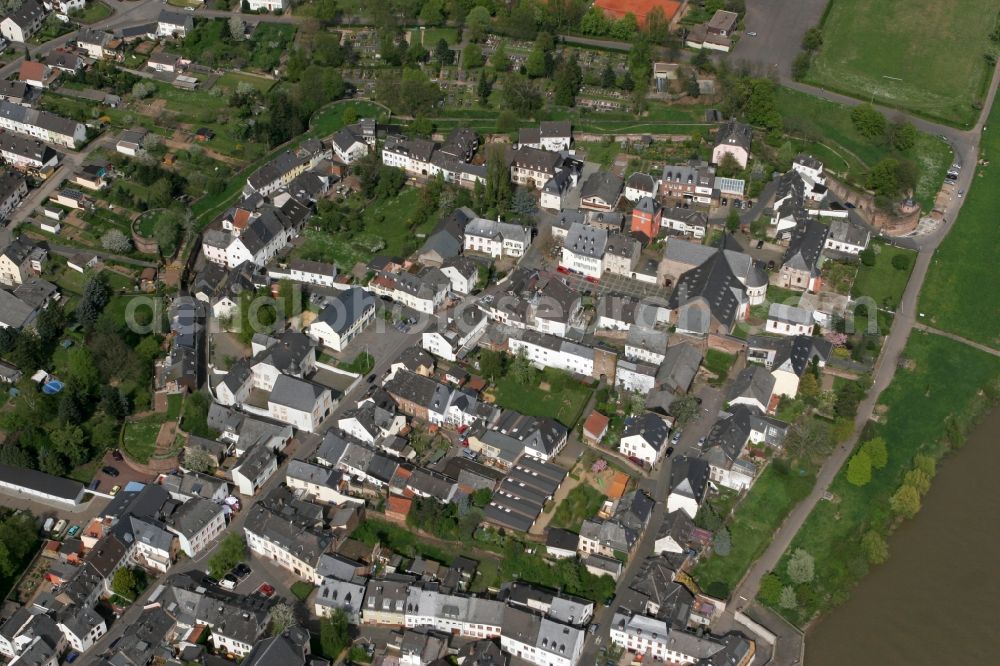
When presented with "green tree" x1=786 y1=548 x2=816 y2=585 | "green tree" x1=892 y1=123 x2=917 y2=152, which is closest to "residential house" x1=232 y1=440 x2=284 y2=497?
"green tree" x1=786 y1=548 x2=816 y2=585

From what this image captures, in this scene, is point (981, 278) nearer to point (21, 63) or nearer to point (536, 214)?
point (536, 214)

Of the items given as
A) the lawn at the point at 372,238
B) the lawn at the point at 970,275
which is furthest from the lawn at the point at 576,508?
the lawn at the point at 970,275

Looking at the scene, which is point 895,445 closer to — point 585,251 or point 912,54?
point 585,251

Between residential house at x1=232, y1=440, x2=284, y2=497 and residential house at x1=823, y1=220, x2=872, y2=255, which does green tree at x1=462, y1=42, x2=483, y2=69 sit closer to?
residential house at x1=823, y1=220, x2=872, y2=255

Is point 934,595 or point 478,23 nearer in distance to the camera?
point 934,595

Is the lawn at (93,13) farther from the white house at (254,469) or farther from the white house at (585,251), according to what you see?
the white house at (254,469)

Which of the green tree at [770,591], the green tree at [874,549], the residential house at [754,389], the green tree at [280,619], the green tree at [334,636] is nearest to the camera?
the green tree at [334,636]

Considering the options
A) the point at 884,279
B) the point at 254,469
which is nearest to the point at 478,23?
the point at 884,279
